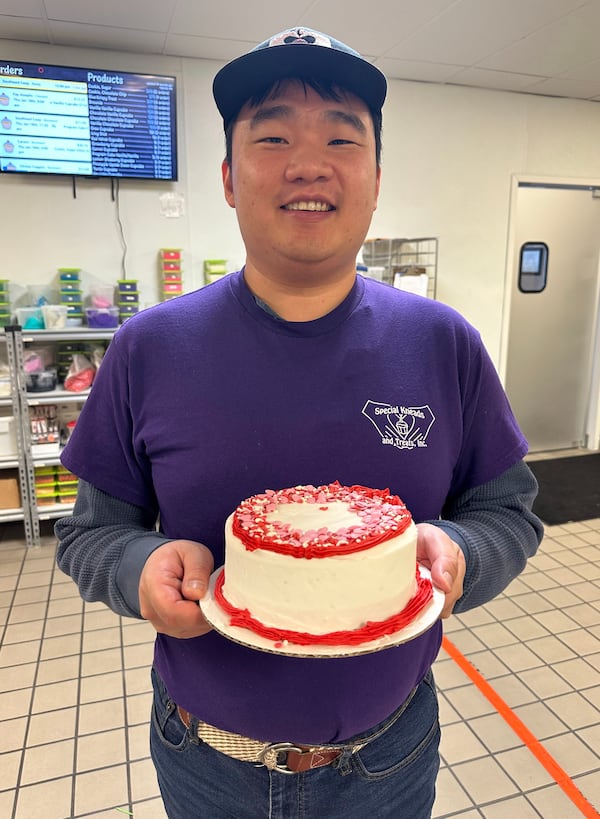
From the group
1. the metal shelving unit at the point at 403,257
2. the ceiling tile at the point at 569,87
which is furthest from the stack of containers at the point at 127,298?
the ceiling tile at the point at 569,87

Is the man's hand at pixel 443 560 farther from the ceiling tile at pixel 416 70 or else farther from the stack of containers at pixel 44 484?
the ceiling tile at pixel 416 70

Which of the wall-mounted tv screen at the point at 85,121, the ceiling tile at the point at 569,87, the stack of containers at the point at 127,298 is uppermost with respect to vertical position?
the ceiling tile at the point at 569,87

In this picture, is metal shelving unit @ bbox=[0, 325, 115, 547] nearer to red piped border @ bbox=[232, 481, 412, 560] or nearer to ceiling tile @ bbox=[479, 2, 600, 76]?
red piped border @ bbox=[232, 481, 412, 560]

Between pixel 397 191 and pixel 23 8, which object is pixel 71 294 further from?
pixel 397 191

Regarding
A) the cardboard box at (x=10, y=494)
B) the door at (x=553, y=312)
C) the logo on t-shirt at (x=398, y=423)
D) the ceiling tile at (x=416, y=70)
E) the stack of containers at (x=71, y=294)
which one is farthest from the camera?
the door at (x=553, y=312)

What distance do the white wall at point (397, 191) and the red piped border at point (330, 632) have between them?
3.50 m

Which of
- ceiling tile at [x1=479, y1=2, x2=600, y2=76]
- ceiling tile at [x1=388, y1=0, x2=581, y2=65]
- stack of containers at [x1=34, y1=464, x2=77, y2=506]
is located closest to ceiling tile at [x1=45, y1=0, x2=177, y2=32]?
ceiling tile at [x1=388, y1=0, x2=581, y2=65]

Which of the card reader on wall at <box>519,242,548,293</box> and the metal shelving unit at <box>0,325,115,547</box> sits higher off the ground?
the card reader on wall at <box>519,242,548,293</box>

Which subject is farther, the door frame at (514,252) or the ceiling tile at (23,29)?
the door frame at (514,252)

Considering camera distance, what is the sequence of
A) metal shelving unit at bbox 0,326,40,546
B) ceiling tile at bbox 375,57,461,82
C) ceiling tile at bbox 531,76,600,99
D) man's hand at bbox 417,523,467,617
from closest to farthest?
man's hand at bbox 417,523,467,617 → metal shelving unit at bbox 0,326,40,546 → ceiling tile at bbox 375,57,461,82 → ceiling tile at bbox 531,76,600,99

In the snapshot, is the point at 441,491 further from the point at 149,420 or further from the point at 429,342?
the point at 149,420

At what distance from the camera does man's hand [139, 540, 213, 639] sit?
2.51 ft

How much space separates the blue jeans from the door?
453 cm

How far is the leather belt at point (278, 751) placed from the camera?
0.90 meters
